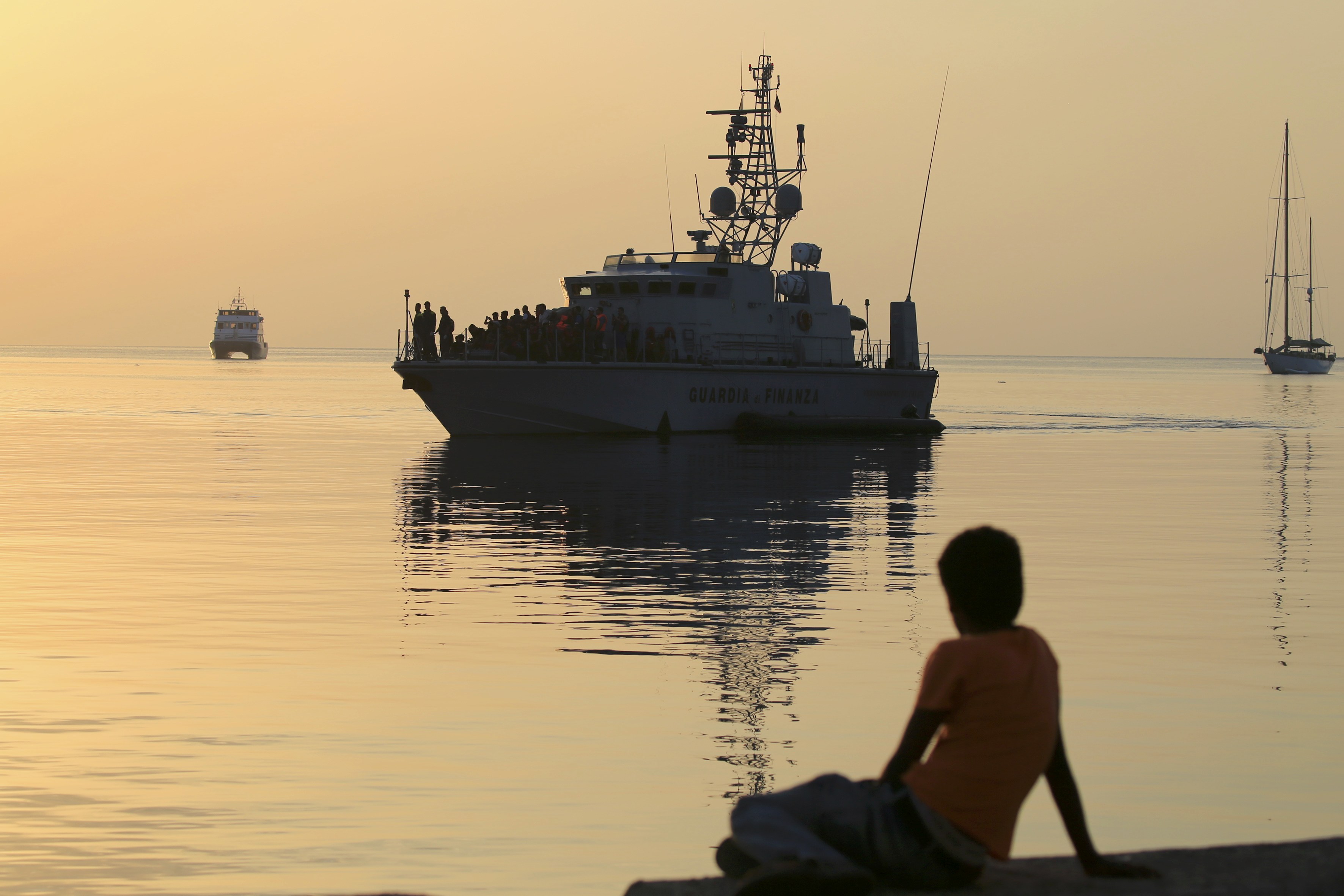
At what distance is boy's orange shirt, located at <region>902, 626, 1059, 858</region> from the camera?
13.9 ft

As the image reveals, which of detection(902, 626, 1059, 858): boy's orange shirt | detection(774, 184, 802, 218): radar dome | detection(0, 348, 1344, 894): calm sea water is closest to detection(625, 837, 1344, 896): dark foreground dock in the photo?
detection(902, 626, 1059, 858): boy's orange shirt

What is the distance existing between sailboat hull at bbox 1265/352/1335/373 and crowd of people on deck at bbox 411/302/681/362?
11726 centimetres

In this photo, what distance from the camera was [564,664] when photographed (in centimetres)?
981

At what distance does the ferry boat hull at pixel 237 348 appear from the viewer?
535ft

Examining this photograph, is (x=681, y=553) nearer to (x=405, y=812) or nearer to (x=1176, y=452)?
(x=405, y=812)

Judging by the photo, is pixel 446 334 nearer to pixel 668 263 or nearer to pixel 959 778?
pixel 668 263

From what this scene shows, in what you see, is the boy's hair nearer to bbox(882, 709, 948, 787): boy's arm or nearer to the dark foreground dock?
bbox(882, 709, 948, 787): boy's arm

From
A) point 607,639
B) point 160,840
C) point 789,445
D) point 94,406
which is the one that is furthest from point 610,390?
point 94,406

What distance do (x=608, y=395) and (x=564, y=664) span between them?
24.4 metres

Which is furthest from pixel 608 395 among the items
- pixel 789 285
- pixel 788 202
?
pixel 788 202

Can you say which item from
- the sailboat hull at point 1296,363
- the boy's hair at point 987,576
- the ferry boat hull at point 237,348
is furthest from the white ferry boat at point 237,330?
the boy's hair at point 987,576

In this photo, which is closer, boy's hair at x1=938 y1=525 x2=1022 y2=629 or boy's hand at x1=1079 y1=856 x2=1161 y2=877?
boy's hand at x1=1079 y1=856 x2=1161 y2=877

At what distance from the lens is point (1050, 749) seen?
14.3 ft

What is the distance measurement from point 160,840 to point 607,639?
4.77 meters
